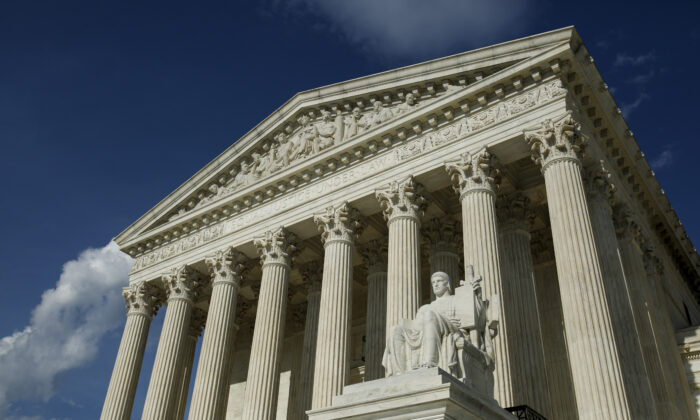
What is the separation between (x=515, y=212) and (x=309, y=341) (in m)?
10.2

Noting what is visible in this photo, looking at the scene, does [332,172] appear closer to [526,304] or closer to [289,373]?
[526,304]

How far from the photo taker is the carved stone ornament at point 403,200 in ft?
73.4

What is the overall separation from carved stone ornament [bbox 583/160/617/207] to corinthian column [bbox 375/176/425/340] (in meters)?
5.66

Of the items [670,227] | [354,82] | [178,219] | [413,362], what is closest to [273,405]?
[178,219]

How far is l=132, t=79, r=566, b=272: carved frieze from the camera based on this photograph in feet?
68.1

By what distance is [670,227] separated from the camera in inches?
1078

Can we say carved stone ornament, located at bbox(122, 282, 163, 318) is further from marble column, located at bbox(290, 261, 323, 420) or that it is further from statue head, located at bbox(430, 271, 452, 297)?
statue head, located at bbox(430, 271, 452, 297)

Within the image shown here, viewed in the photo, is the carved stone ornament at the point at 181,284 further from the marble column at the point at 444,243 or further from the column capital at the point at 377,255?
the marble column at the point at 444,243

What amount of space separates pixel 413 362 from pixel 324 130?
1827 centimetres

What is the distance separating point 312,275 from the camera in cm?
2881

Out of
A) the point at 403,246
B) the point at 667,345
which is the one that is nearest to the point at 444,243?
the point at 403,246

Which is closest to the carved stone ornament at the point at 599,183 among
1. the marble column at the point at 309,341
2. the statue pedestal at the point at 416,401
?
the marble column at the point at 309,341

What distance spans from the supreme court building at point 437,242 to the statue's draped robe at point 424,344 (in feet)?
25.5

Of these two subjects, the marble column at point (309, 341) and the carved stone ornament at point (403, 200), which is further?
the marble column at point (309, 341)
